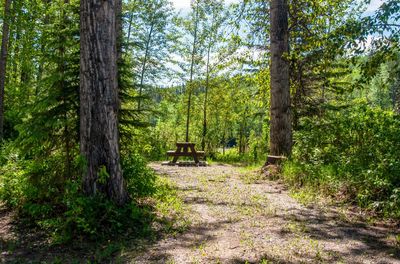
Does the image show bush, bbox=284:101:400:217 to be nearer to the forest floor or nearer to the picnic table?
the forest floor

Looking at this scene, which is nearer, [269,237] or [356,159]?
[269,237]

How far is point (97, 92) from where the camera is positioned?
4.50 metres

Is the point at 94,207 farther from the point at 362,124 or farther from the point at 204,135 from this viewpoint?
the point at 204,135

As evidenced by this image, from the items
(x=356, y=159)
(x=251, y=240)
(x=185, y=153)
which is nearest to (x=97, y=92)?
(x=251, y=240)

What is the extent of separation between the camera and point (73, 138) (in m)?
5.48

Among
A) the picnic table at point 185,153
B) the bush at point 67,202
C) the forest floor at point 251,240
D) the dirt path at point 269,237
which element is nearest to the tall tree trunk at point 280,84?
the dirt path at point 269,237

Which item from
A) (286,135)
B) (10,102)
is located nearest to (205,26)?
(10,102)

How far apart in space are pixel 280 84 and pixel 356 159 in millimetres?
3807

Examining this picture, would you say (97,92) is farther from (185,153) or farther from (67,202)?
(185,153)

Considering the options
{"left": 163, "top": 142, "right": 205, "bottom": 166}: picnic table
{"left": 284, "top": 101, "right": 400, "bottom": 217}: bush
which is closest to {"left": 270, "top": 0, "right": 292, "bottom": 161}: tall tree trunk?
{"left": 284, "top": 101, "right": 400, "bottom": 217}: bush

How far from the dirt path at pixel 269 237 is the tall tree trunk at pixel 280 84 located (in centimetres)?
342

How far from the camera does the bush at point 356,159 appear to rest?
528 centimetres

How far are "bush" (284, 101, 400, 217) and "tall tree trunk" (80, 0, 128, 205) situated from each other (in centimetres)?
427

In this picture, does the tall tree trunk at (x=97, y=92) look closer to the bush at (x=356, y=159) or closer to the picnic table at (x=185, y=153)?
the bush at (x=356, y=159)
